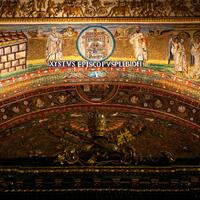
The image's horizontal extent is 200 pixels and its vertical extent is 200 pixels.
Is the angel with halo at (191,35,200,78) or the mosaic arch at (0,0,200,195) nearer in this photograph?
the mosaic arch at (0,0,200,195)

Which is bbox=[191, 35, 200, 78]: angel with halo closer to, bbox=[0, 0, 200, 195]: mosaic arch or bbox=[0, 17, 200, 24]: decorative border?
bbox=[0, 0, 200, 195]: mosaic arch

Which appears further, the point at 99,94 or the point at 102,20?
the point at 99,94

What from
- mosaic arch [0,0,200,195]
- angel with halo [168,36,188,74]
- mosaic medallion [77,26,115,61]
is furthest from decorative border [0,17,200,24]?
angel with halo [168,36,188,74]

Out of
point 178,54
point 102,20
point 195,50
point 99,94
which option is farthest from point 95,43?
point 195,50

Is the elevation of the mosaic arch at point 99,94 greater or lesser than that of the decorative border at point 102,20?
lesser

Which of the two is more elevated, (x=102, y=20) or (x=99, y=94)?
(x=102, y=20)

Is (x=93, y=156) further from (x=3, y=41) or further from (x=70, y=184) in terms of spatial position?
(x=3, y=41)

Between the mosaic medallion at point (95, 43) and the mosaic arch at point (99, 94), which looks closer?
the mosaic arch at point (99, 94)

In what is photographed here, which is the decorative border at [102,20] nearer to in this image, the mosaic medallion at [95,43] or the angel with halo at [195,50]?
the mosaic medallion at [95,43]

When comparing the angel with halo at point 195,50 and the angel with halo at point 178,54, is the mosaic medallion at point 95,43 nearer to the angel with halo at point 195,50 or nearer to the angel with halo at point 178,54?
the angel with halo at point 178,54

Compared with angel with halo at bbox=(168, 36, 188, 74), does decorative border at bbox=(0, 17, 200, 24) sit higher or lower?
higher

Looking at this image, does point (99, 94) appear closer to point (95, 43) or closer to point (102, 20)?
point (95, 43)

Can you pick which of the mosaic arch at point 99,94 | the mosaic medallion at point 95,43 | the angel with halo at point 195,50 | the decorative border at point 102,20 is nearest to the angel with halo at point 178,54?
the mosaic arch at point 99,94

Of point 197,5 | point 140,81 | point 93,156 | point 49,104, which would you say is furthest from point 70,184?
point 197,5
